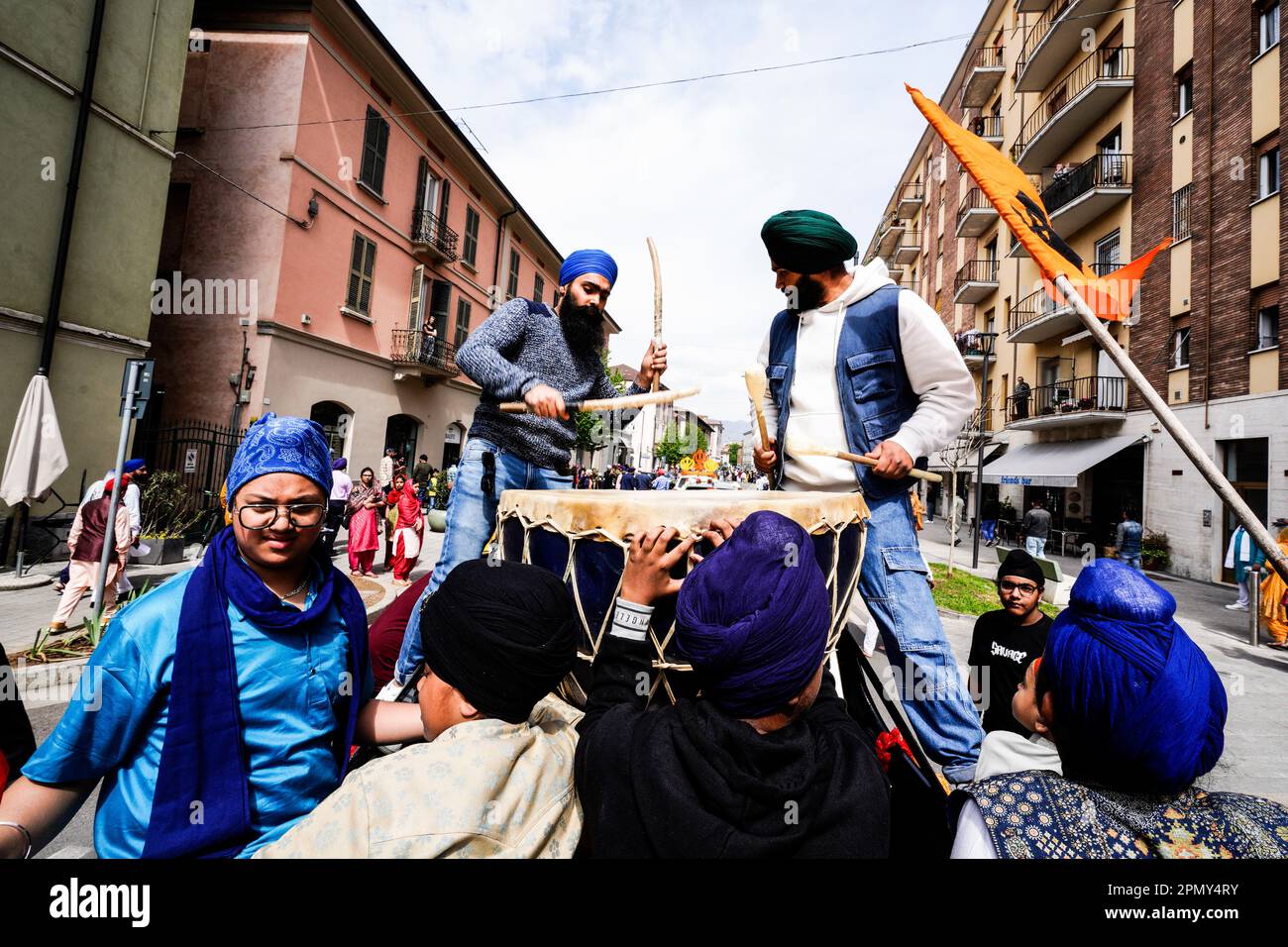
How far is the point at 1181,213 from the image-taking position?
1305cm

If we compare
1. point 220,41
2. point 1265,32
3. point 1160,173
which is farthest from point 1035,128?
point 220,41

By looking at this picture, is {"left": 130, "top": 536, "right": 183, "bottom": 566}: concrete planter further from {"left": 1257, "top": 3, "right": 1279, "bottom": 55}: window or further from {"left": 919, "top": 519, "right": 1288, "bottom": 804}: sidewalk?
{"left": 1257, "top": 3, "right": 1279, "bottom": 55}: window

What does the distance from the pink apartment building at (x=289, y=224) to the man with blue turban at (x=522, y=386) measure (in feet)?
35.5

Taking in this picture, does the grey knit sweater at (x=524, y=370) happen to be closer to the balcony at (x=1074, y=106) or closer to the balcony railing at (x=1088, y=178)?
the balcony railing at (x=1088, y=178)

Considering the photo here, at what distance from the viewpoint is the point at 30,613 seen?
19.3ft

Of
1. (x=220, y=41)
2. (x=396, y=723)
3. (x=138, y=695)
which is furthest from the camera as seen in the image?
(x=220, y=41)

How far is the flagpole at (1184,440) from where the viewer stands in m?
1.61

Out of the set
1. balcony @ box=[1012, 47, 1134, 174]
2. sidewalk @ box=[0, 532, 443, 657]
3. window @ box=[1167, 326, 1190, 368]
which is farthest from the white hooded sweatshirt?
balcony @ box=[1012, 47, 1134, 174]

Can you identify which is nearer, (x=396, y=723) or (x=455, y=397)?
(x=396, y=723)

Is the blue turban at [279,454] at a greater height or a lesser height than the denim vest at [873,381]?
lesser

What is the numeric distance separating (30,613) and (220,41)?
1212 centimetres

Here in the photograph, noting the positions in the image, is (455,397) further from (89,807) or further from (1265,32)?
(1265,32)

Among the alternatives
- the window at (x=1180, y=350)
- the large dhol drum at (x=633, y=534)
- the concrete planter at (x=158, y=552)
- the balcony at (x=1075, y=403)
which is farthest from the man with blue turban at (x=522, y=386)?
the balcony at (x=1075, y=403)
